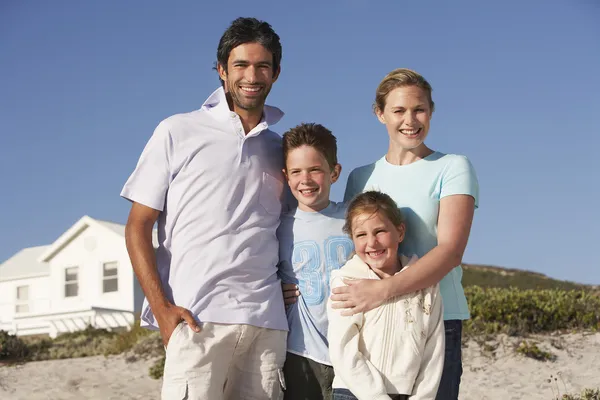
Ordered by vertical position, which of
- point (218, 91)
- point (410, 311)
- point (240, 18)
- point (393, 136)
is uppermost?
point (240, 18)

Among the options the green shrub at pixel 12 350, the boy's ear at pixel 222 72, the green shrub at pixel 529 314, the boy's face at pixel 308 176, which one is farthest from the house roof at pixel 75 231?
the boy's face at pixel 308 176

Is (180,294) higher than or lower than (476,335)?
higher

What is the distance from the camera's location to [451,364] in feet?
12.0

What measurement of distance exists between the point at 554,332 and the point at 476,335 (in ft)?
4.70

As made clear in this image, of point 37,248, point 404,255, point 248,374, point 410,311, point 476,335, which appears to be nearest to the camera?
point 410,311

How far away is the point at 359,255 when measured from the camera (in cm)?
376

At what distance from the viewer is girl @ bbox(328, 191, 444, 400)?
3.49 metres

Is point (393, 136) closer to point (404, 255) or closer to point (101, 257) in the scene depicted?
point (404, 255)

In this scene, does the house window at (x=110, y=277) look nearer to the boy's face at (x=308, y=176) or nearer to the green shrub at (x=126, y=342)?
the green shrub at (x=126, y=342)

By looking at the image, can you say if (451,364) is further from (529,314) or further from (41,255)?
(41,255)

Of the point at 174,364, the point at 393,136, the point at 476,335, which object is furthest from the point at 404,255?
the point at 476,335

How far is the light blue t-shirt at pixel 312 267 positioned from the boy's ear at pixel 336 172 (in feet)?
0.65

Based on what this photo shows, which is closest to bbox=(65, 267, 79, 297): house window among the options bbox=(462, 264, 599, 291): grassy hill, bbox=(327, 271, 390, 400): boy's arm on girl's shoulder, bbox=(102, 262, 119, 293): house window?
bbox=(102, 262, 119, 293): house window

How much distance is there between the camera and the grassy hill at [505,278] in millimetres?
25998
